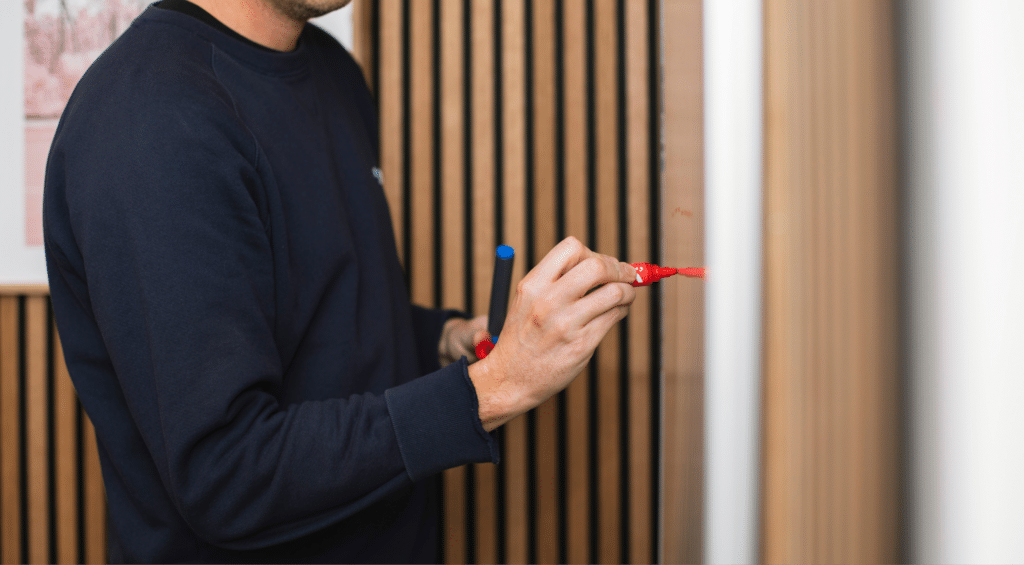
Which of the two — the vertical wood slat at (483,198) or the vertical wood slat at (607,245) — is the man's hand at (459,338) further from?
the vertical wood slat at (607,245)

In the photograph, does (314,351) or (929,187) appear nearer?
(929,187)

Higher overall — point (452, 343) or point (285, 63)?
point (285, 63)

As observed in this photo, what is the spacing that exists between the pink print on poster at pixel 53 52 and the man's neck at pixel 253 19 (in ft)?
3.36

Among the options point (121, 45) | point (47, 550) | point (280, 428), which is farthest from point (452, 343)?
point (47, 550)

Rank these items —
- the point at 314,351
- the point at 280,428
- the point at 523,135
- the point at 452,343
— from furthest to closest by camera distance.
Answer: the point at 523,135, the point at 452,343, the point at 314,351, the point at 280,428

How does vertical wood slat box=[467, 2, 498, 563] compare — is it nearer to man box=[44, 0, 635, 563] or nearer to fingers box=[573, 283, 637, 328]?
man box=[44, 0, 635, 563]

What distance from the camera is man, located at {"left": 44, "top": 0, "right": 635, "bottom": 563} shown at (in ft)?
2.04

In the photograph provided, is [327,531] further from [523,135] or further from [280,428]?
[523,135]

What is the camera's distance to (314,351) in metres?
0.83

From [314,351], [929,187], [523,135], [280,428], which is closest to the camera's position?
[929,187]

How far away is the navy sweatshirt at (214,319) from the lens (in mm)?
622

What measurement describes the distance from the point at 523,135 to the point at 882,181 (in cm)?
165

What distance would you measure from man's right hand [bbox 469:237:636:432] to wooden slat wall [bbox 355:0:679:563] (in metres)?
1.05

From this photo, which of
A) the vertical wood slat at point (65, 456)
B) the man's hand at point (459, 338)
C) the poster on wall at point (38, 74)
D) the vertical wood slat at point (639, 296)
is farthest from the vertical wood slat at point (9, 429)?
the vertical wood slat at point (639, 296)
